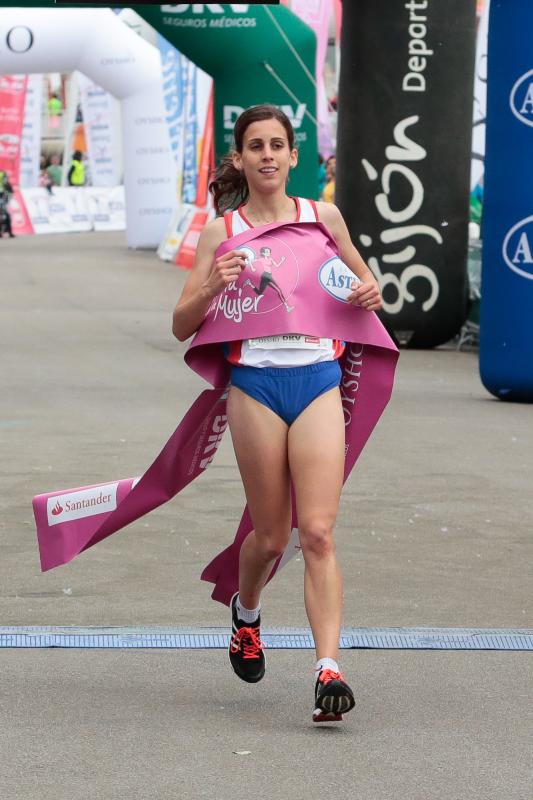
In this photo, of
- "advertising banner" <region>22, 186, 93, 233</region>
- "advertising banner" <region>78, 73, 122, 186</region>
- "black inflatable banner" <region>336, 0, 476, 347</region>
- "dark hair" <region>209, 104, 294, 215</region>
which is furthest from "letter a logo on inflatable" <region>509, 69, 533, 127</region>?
"advertising banner" <region>78, 73, 122, 186</region>

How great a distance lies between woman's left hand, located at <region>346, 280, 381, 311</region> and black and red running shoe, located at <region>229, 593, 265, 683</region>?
1.05 meters

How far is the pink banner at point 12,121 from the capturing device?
4162cm

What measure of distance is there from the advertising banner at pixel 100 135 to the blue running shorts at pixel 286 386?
128 ft

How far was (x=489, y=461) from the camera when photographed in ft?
31.0

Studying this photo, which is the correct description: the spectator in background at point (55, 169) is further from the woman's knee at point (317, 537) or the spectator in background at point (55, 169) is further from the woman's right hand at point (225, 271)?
the woman's knee at point (317, 537)

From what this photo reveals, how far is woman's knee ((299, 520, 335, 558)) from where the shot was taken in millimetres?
4574

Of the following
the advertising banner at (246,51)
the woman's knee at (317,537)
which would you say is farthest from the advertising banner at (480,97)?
the woman's knee at (317,537)

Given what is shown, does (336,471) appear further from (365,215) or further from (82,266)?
(82,266)

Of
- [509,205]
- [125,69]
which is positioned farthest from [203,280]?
[125,69]

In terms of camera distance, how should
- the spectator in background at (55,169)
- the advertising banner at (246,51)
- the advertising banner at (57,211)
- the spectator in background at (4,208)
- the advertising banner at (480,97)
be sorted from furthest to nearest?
A: the spectator in background at (55,169)
the advertising banner at (57,211)
the spectator in background at (4,208)
the advertising banner at (480,97)
the advertising banner at (246,51)

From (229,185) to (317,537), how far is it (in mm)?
1154

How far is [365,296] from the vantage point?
Result: 4.68 metres

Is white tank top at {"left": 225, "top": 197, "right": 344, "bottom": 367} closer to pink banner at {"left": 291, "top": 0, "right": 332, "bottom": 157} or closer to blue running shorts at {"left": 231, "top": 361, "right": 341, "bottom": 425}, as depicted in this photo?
blue running shorts at {"left": 231, "top": 361, "right": 341, "bottom": 425}

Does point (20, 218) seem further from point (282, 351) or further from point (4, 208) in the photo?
point (282, 351)
